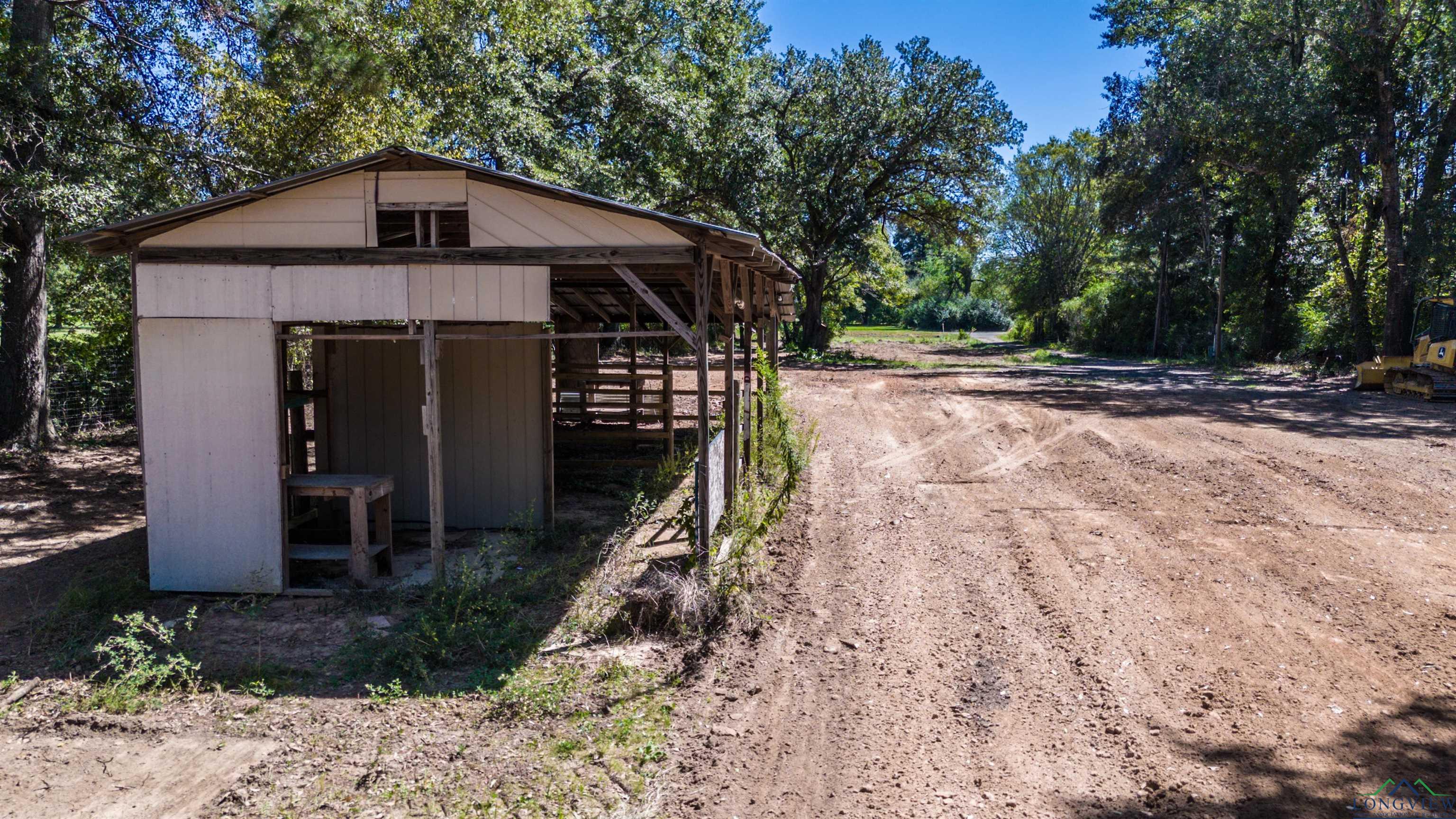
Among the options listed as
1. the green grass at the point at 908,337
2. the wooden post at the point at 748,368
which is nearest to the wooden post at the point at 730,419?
the wooden post at the point at 748,368

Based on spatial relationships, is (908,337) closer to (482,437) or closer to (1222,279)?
(1222,279)

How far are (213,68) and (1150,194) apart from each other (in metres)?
27.1

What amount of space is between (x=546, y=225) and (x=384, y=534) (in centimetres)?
304

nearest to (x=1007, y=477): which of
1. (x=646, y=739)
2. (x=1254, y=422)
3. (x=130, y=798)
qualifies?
(x=1254, y=422)

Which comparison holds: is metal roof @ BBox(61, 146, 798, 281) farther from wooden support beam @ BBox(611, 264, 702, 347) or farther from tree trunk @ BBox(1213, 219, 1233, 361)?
tree trunk @ BBox(1213, 219, 1233, 361)

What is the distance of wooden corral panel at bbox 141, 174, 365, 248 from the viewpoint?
6906mm

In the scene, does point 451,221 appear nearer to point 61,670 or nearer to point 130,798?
point 61,670

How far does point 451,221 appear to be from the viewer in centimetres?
740

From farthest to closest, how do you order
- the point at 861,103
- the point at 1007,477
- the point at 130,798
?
the point at 861,103
the point at 1007,477
the point at 130,798

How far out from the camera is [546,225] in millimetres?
6965

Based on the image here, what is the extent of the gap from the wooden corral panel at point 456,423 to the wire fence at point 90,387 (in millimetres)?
7654

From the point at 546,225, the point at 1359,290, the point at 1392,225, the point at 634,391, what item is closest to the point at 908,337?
the point at 1359,290

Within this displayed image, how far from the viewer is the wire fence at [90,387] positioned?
47.7ft

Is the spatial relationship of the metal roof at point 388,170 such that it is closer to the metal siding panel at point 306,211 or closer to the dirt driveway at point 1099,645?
the metal siding panel at point 306,211
